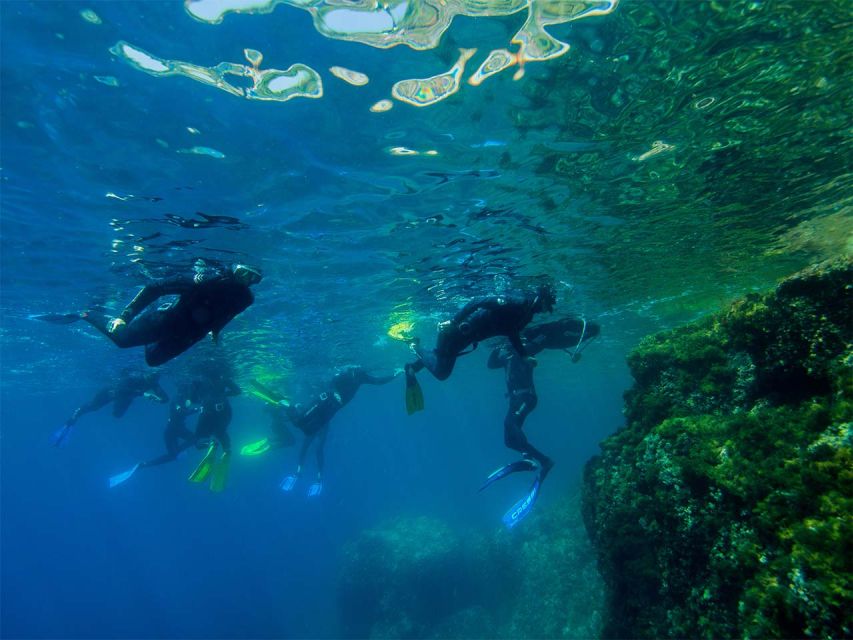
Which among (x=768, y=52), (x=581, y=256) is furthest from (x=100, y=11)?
(x=581, y=256)

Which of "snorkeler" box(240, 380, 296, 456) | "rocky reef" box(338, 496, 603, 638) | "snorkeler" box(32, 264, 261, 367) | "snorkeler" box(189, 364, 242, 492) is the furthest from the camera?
"snorkeler" box(240, 380, 296, 456)

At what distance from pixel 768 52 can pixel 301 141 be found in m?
9.20

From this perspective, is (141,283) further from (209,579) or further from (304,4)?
(209,579)

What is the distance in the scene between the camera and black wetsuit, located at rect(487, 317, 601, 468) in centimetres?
1202

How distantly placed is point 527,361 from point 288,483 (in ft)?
39.8

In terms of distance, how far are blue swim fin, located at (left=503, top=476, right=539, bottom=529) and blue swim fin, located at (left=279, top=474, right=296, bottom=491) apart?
33.5 ft

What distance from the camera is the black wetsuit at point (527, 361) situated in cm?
1202

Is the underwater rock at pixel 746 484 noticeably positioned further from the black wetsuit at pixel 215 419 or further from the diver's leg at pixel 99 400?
the diver's leg at pixel 99 400

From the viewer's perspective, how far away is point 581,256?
15.9 m

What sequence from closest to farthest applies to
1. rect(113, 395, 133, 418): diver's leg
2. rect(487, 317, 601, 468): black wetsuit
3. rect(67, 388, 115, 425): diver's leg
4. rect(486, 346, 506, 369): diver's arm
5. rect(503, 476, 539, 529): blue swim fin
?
1. rect(503, 476, 539, 529): blue swim fin
2. rect(487, 317, 601, 468): black wetsuit
3. rect(486, 346, 506, 369): diver's arm
4. rect(67, 388, 115, 425): diver's leg
5. rect(113, 395, 133, 418): diver's leg

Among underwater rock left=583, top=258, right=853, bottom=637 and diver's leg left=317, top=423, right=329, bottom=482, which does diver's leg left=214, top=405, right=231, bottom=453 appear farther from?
underwater rock left=583, top=258, right=853, bottom=637

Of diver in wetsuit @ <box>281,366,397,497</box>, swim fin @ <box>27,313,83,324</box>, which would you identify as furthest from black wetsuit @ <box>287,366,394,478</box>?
swim fin @ <box>27,313,83,324</box>

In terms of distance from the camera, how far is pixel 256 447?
18625 millimetres

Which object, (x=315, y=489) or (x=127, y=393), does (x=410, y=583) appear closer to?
(x=315, y=489)
